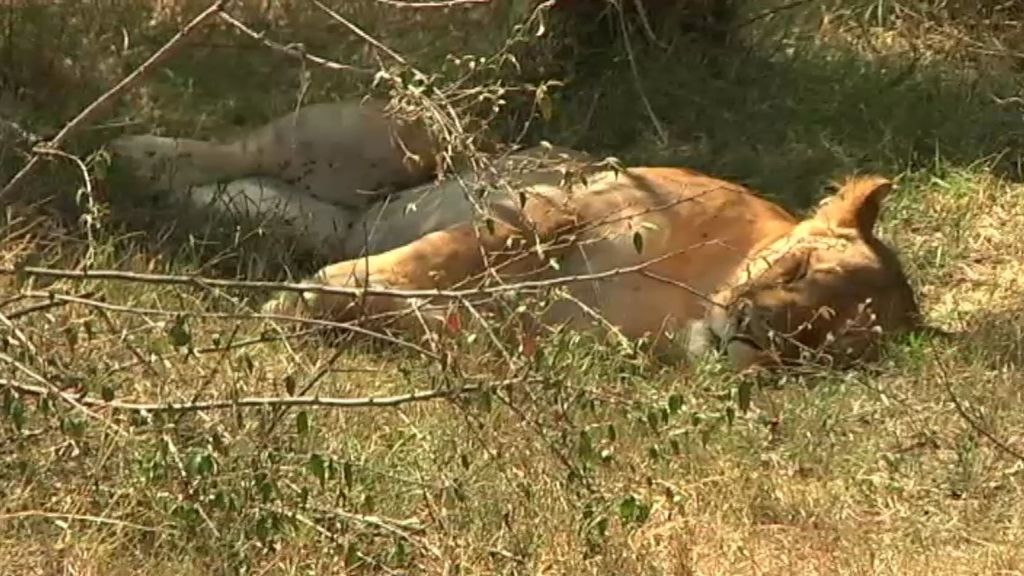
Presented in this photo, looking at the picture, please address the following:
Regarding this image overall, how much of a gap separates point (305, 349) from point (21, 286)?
0.66 meters

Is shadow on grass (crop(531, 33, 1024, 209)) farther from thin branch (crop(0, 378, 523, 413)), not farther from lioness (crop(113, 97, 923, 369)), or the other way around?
thin branch (crop(0, 378, 523, 413))

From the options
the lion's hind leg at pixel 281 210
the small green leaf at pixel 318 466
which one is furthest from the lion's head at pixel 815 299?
the small green leaf at pixel 318 466

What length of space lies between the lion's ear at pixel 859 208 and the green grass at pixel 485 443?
1.24 feet

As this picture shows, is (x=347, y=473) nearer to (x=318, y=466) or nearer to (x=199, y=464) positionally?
(x=318, y=466)

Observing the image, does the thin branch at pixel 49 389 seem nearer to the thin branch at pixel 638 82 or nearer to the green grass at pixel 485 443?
the green grass at pixel 485 443

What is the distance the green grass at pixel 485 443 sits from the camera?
3426mm

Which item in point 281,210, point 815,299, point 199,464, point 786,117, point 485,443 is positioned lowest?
point 786,117

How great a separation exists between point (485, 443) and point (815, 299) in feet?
4.24

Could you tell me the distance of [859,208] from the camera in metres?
5.11

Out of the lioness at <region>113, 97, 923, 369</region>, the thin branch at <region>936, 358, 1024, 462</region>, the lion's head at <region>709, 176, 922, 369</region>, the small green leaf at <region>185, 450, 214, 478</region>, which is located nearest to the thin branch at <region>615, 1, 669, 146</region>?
the lioness at <region>113, 97, 923, 369</region>

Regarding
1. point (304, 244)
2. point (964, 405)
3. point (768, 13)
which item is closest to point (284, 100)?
point (304, 244)

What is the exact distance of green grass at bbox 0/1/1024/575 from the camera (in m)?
3.43

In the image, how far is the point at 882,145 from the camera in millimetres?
6711

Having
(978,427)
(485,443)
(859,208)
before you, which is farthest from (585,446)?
(859,208)
